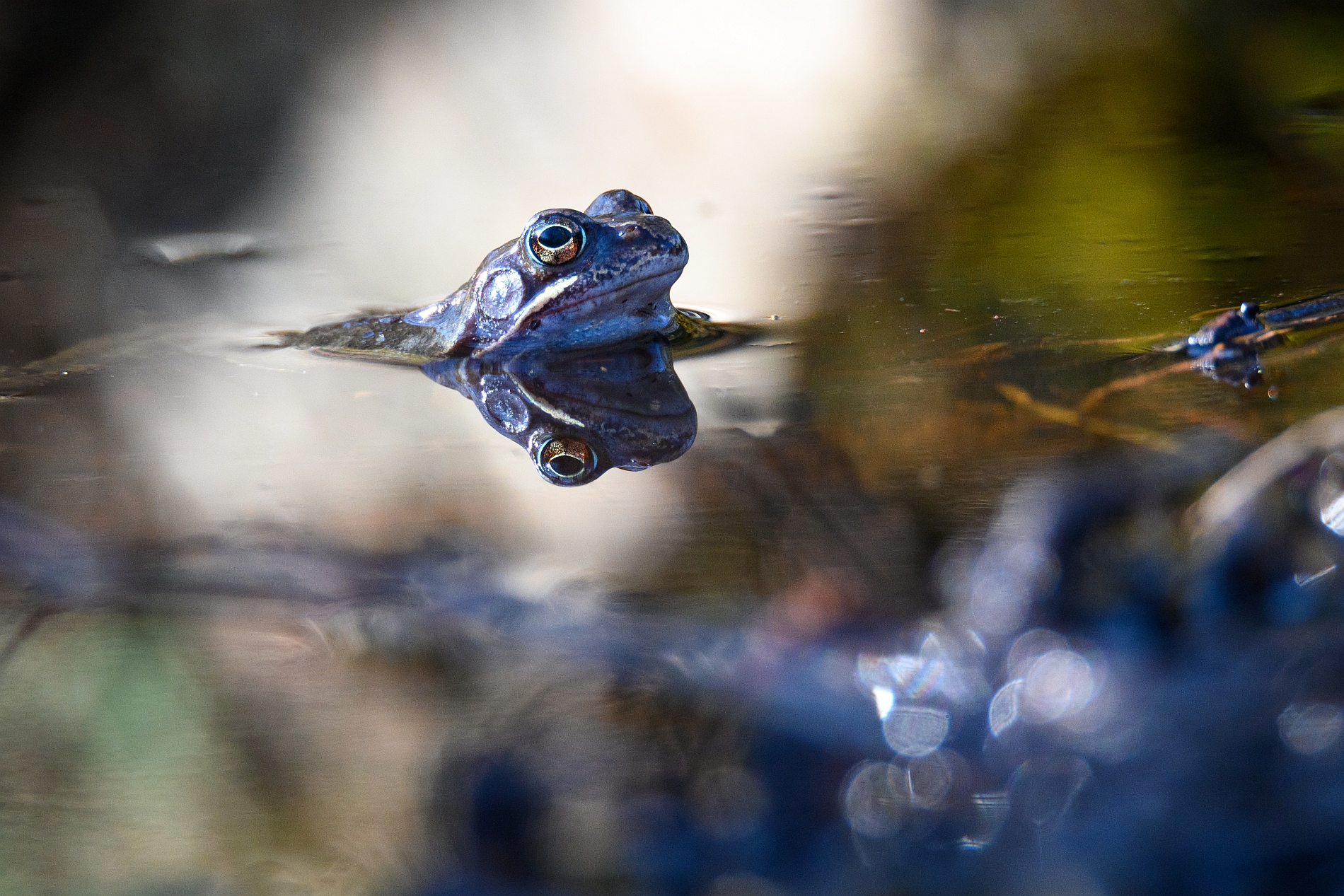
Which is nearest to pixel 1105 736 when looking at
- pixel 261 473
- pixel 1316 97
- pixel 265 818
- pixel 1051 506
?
pixel 1051 506

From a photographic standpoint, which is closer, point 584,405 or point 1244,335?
point 1244,335

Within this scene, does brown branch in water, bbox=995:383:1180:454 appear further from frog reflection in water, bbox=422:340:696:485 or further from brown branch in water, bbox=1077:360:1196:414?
frog reflection in water, bbox=422:340:696:485

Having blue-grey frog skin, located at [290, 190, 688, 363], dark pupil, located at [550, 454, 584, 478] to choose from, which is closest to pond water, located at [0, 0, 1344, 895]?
dark pupil, located at [550, 454, 584, 478]

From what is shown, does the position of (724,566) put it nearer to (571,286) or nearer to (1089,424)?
(1089,424)

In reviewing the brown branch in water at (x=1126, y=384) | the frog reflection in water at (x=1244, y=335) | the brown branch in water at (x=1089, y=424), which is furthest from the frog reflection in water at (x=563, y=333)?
the frog reflection in water at (x=1244, y=335)

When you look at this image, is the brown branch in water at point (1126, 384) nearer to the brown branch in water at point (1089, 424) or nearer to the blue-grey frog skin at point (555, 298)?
the brown branch in water at point (1089, 424)

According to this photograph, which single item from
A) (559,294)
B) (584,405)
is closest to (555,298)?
(559,294)

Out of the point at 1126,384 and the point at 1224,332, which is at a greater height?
the point at 1224,332
